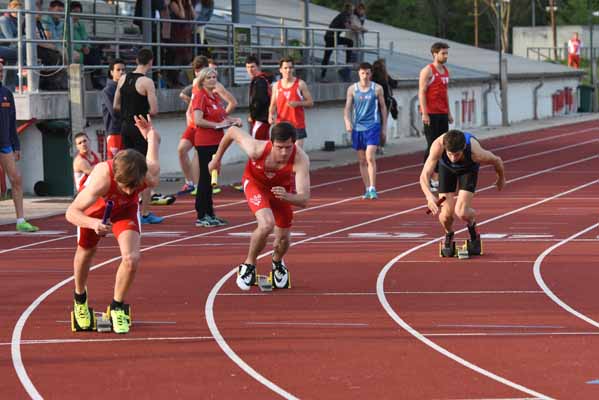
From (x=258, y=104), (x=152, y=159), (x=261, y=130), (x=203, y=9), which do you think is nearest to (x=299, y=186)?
(x=152, y=159)

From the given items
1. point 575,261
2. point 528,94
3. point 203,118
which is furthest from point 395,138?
point 575,261

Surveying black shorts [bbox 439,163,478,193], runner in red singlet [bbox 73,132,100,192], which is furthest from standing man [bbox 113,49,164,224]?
black shorts [bbox 439,163,478,193]

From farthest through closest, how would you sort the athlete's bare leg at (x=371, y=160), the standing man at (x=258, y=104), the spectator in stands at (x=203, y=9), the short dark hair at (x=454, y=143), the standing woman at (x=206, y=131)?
the spectator in stands at (x=203, y=9) < the standing man at (x=258, y=104) < the athlete's bare leg at (x=371, y=160) < the standing woman at (x=206, y=131) < the short dark hair at (x=454, y=143)

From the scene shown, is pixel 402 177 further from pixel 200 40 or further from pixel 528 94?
pixel 528 94

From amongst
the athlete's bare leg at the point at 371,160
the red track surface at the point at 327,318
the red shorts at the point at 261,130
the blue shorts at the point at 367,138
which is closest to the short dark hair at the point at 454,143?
the red track surface at the point at 327,318

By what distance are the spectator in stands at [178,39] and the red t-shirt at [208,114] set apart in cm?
837

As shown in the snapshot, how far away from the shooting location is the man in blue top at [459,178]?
43.4 feet

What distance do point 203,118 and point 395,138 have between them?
1954 centimetres

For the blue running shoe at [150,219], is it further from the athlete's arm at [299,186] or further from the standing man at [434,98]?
the athlete's arm at [299,186]

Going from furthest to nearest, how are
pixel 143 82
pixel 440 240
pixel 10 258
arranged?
1. pixel 143 82
2. pixel 440 240
3. pixel 10 258

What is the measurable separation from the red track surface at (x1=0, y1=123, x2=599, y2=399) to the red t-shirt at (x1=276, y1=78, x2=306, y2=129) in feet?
8.37

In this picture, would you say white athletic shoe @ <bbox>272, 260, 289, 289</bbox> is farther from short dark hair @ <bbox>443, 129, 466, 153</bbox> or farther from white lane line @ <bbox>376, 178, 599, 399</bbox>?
short dark hair @ <bbox>443, 129, 466, 153</bbox>

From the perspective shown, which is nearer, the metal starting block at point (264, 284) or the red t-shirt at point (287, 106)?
the metal starting block at point (264, 284)

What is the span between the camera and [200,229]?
640 inches
